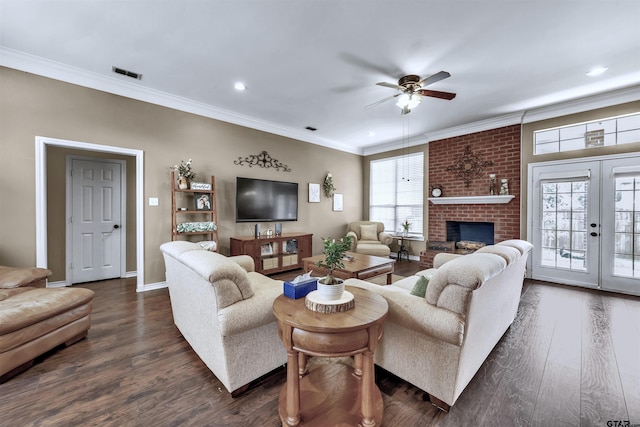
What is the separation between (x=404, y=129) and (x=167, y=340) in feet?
16.6

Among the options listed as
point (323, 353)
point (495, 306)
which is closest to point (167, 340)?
point (323, 353)

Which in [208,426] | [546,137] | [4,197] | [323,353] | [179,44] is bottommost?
[208,426]

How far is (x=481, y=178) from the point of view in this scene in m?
4.78

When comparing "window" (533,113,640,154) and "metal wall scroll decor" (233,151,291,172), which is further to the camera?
"metal wall scroll decor" (233,151,291,172)

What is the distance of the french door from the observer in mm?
3486

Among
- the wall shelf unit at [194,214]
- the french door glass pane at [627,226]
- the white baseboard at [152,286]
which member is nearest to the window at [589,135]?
the french door glass pane at [627,226]

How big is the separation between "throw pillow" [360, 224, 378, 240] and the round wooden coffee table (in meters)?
4.28

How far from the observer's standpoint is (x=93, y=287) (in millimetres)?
3691

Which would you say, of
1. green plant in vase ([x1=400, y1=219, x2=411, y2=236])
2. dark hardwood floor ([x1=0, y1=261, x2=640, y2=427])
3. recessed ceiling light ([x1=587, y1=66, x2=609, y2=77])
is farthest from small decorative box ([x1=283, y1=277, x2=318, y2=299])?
green plant in vase ([x1=400, y1=219, x2=411, y2=236])

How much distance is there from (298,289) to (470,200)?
451cm

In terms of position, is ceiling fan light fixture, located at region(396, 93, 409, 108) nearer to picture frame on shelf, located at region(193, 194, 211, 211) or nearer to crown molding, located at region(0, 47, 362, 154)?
crown molding, located at region(0, 47, 362, 154)

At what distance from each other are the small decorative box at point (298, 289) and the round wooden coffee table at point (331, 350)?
4 cm

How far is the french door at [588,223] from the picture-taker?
11.4 feet

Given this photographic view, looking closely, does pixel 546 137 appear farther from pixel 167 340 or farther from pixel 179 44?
pixel 167 340
